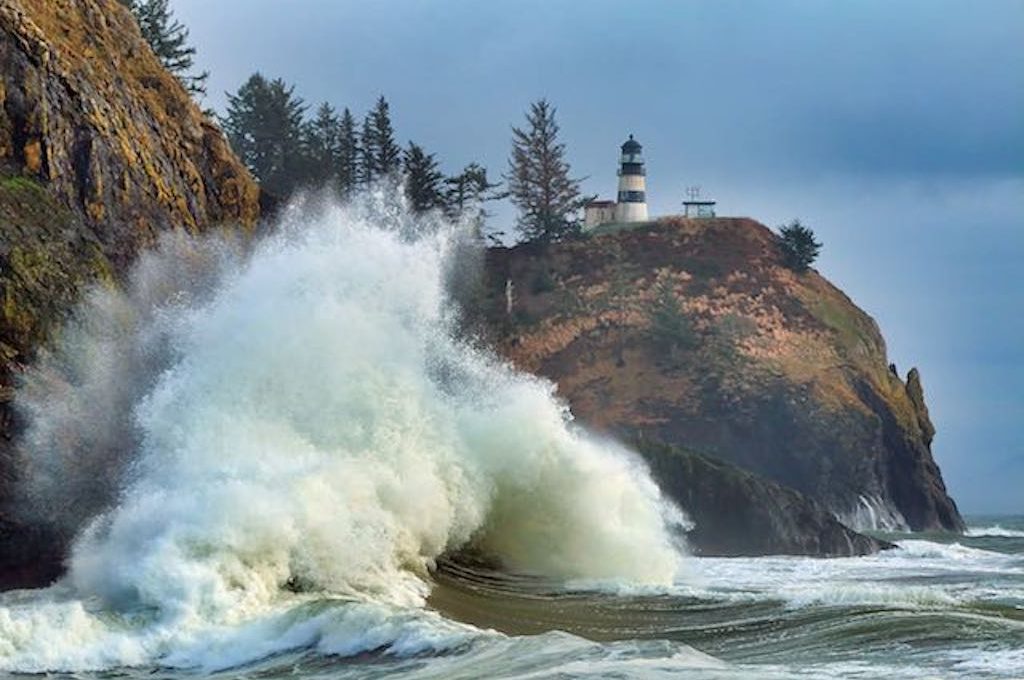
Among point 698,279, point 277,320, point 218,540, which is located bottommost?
point 218,540

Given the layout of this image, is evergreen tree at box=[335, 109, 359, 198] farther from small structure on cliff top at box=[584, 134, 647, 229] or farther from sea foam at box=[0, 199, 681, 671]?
sea foam at box=[0, 199, 681, 671]

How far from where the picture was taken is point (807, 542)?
153 feet

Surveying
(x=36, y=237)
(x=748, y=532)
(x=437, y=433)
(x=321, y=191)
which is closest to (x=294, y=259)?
(x=437, y=433)

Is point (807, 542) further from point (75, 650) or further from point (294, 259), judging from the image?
point (75, 650)

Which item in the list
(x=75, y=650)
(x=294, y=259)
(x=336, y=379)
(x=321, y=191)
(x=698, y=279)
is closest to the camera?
(x=75, y=650)

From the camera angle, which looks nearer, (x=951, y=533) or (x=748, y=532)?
(x=748, y=532)

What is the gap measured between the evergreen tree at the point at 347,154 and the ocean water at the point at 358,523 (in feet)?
126

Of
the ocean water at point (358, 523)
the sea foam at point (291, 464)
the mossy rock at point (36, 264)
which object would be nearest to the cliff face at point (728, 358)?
the ocean water at point (358, 523)

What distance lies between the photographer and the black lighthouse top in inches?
3169

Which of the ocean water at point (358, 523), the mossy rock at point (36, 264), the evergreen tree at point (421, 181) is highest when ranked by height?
the evergreen tree at point (421, 181)

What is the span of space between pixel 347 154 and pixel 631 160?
14924mm

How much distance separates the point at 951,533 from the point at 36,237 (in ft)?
148

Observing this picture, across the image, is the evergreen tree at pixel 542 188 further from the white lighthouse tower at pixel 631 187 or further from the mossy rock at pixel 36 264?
the mossy rock at pixel 36 264

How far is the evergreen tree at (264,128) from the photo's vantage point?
240 feet
